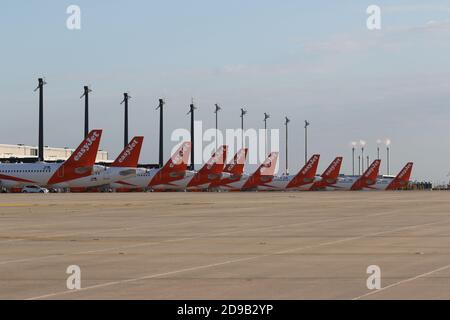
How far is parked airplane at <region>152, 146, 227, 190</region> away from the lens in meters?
→ 135

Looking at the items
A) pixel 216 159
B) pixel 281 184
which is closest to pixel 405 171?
pixel 281 184

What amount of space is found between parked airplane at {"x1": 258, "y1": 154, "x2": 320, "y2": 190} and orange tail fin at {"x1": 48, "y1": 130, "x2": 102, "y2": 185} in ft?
191

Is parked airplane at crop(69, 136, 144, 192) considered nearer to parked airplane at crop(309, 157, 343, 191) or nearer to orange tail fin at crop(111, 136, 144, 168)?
orange tail fin at crop(111, 136, 144, 168)

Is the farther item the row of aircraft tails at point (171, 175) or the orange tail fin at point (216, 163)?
the orange tail fin at point (216, 163)

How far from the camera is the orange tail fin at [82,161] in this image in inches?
4154

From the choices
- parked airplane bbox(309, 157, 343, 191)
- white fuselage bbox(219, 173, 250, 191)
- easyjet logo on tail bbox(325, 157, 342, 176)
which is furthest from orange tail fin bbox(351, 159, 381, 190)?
white fuselage bbox(219, 173, 250, 191)

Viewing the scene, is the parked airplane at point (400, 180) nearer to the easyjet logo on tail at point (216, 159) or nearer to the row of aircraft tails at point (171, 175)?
the row of aircraft tails at point (171, 175)

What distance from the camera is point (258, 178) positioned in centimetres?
15938

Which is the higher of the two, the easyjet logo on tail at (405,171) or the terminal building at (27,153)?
the terminal building at (27,153)

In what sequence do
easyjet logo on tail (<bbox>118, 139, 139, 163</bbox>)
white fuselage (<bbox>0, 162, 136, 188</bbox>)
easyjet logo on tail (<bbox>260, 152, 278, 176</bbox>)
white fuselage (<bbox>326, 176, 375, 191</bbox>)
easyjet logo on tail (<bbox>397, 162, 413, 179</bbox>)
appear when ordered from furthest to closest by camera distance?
easyjet logo on tail (<bbox>397, 162, 413, 179</bbox>)
white fuselage (<bbox>326, 176, 375, 191</bbox>)
easyjet logo on tail (<bbox>260, 152, 278, 176</bbox>)
easyjet logo on tail (<bbox>118, 139, 139, 163</bbox>)
white fuselage (<bbox>0, 162, 136, 188</bbox>)

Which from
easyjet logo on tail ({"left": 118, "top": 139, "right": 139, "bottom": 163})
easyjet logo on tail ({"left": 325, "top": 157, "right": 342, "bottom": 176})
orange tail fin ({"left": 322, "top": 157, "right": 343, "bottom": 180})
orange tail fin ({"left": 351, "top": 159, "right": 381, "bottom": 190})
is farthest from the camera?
orange tail fin ({"left": 351, "top": 159, "right": 381, "bottom": 190})

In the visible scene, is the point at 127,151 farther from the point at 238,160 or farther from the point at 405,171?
the point at 405,171

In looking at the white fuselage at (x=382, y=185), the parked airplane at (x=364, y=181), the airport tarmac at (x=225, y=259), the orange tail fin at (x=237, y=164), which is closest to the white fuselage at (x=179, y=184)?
the orange tail fin at (x=237, y=164)
